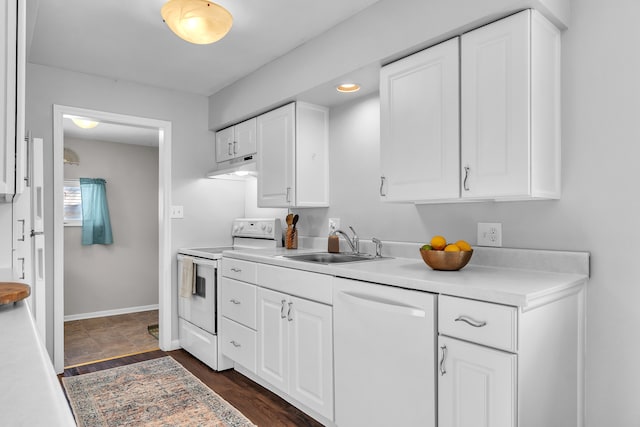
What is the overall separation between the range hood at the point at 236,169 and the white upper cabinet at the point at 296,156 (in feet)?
0.60

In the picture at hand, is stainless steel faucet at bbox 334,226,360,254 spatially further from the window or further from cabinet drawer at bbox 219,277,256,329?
the window

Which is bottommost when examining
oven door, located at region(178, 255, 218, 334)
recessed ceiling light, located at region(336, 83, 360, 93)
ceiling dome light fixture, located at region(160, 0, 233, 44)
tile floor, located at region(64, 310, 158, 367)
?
tile floor, located at region(64, 310, 158, 367)

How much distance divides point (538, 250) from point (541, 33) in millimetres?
952

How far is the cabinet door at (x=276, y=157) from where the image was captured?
3.04m

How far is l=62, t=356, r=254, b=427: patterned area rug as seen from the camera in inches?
94.7

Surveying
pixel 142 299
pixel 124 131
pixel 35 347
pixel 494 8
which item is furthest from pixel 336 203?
pixel 142 299

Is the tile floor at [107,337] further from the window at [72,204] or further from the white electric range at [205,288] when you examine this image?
the window at [72,204]

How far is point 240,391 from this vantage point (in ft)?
9.23

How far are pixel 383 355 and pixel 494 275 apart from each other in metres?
0.60

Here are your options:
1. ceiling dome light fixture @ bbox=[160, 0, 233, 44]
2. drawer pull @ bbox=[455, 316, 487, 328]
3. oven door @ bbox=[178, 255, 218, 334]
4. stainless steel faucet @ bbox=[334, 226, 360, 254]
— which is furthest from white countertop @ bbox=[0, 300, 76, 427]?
oven door @ bbox=[178, 255, 218, 334]

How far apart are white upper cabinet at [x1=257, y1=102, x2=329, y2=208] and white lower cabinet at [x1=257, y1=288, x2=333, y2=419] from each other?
30.5 inches

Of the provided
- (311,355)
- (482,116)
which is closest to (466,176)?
(482,116)

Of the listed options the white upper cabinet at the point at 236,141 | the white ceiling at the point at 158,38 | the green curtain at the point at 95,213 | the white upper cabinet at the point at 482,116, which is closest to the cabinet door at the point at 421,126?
the white upper cabinet at the point at 482,116

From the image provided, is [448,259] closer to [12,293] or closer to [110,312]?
[12,293]
